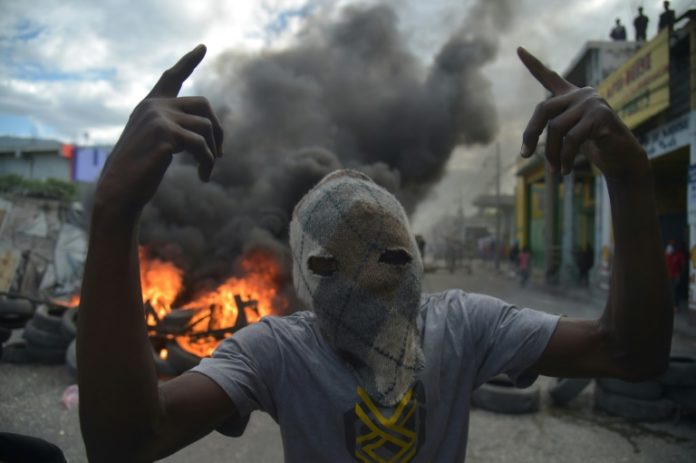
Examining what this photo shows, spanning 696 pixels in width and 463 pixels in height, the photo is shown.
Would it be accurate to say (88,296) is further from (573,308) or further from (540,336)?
(573,308)

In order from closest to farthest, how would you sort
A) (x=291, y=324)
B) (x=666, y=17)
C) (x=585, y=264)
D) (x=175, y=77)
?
1. (x=175, y=77)
2. (x=291, y=324)
3. (x=666, y=17)
4. (x=585, y=264)

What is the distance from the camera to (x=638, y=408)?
4.98 metres

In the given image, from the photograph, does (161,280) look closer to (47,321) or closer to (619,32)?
(47,321)

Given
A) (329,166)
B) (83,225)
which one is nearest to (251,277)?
(329,166)

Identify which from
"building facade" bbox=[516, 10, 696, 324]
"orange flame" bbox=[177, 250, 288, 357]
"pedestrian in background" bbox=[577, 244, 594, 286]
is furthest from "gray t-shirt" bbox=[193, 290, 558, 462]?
"pedestrian in background" bbox=[577, 244, 594, 286]

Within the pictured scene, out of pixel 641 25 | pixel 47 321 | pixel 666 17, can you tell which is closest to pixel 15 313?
pixel 47 321

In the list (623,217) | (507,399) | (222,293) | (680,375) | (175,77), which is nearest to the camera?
(175,77)

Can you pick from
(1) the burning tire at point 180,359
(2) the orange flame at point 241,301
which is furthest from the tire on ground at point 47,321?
(1) the burning tire at point 180,359

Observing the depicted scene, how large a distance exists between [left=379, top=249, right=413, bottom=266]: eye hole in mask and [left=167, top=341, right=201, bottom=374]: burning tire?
5.18m

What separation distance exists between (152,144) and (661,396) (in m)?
5.69

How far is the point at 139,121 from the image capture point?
1070mm

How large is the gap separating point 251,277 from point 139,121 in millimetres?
8458

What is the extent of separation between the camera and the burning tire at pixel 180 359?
6.05 metres

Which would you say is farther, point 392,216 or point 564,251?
point 564,251
